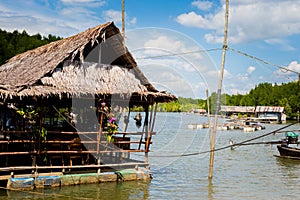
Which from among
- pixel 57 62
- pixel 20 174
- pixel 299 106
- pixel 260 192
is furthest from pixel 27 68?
pixel 299 106

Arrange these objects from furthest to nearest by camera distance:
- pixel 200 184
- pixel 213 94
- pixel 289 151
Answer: pixel 213 94 < pixel 289 151 < pixel 200 184

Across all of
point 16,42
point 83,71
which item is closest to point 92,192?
point 83,71

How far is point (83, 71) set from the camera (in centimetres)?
1053

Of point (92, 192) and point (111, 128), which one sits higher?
point (111, 128)

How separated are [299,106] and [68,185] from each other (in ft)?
202

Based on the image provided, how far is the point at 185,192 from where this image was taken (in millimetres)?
10344

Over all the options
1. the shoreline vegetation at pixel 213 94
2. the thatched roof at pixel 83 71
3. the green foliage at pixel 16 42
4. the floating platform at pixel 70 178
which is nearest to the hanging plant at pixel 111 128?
the thatched roof at pixel 83 71

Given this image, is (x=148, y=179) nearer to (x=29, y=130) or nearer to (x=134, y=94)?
(x=134, y=94)

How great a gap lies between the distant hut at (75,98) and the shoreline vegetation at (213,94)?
6.36 meters

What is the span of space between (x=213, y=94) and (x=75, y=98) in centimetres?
1238

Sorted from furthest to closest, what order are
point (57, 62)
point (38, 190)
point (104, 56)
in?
point (104, 56)
point (57, 62)
point (38, 190)

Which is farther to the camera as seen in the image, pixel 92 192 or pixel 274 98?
pixel 274 98

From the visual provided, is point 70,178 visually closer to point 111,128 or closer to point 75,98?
point 111,128

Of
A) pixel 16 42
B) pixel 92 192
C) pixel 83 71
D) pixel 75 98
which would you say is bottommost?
pixel 92 192
